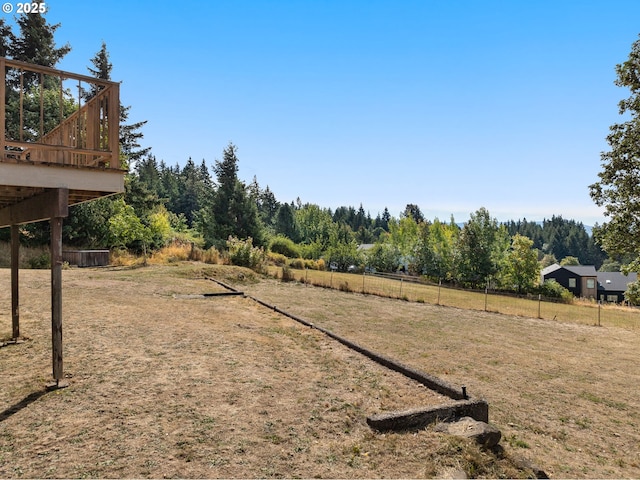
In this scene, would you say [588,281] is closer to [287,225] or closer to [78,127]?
[287,225]

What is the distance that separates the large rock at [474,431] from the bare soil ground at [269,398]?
19cm

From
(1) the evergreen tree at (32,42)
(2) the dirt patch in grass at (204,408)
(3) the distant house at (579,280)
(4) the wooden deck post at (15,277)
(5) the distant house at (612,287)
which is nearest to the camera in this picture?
(2) the dirt patch in grass at (204,408)

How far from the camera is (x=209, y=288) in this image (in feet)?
49.7

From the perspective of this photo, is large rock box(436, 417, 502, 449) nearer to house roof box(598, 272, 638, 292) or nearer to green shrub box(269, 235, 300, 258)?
green shrub box(269, 235, 300, 258)

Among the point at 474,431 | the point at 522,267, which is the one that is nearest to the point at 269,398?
the point at 474,431

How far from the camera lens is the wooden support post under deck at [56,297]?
477cm

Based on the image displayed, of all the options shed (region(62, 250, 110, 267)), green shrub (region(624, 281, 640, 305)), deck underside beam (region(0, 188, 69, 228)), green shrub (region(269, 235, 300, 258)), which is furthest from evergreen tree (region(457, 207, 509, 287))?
deck underside beam (region(0, 188, 69, 228))

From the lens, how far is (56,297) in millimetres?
4801

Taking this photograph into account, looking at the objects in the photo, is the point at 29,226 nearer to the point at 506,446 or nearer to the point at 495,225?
the point at 506,446

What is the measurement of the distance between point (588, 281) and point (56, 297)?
217ft

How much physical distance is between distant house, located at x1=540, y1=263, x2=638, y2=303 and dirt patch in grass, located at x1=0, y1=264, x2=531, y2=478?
197ft

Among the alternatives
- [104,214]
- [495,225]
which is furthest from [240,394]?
[495,225]

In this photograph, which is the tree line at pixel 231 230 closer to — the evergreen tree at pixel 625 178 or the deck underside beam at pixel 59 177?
the deck underside beam at pixel 59 177

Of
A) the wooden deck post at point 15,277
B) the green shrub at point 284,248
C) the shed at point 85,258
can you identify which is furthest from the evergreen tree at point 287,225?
the wooden deck post at point 15,277
